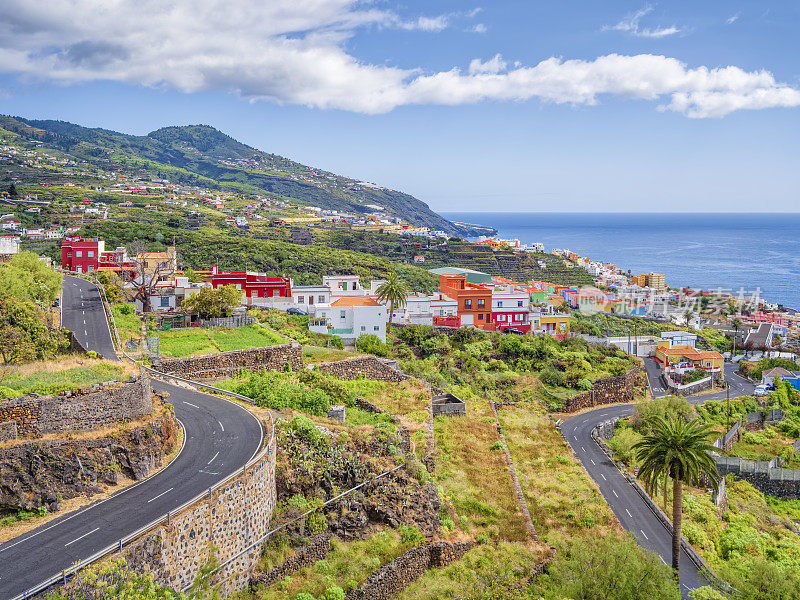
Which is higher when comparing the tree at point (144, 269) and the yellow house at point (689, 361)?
the tree at point (144, 269)

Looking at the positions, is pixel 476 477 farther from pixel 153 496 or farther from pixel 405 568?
pixel 153 496

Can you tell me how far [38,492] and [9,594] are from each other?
3588 mm

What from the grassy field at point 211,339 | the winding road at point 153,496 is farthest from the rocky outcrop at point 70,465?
the grassy field at point 211,339

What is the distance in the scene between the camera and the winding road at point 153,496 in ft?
39.5

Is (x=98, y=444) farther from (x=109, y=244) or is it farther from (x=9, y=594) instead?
(x=109, y=244)

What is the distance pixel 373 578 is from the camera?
1694 centimetres

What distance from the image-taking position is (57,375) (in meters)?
18.7

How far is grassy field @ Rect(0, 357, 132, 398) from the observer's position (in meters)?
16.9

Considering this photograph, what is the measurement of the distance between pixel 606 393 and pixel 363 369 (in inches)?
883

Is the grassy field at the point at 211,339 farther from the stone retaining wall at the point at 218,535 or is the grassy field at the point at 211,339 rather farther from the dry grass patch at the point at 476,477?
the stone retaining wall at the point at 218,535

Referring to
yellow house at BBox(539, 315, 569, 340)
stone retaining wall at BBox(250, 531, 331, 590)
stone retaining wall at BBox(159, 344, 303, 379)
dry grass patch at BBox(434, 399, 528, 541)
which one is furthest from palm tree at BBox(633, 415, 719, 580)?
yellow house at BBox(539, 315, 569, 340)

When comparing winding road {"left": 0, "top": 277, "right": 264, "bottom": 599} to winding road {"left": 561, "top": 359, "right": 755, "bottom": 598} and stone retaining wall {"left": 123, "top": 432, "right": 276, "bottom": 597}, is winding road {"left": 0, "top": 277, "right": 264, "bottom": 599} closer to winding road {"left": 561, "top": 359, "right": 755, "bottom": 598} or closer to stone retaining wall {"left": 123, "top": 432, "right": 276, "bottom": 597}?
stone retaining wall {"left": 123, "top": 432, "right": 276, "bottom": 597}

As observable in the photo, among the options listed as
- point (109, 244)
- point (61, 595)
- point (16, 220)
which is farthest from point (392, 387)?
→ point (16, 220)

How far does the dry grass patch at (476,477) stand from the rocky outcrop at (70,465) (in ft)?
36.9
